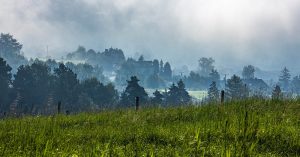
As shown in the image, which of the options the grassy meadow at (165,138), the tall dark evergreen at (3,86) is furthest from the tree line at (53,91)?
the grassy meadow at (165,138)

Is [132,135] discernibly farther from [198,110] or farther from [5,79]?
[5,79]

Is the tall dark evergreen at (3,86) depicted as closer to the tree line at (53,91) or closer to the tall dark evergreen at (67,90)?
the tree line at (53,91)

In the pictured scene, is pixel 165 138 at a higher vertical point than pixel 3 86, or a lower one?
lower

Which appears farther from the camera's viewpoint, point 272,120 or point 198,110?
point 198,110

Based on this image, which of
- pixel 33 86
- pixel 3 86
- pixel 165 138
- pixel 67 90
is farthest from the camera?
pixel 67 90

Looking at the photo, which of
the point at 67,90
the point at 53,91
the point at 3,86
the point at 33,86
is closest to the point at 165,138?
the point at 3,86

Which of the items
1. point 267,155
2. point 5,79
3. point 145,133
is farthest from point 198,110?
point 5,79

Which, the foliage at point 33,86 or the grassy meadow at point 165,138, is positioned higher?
the foliage at point 33,86

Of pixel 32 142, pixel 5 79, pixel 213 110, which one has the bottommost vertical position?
pixel 32 142

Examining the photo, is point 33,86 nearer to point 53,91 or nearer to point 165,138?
point 53,91

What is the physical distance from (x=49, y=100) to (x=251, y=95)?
217 ft

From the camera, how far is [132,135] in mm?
12672

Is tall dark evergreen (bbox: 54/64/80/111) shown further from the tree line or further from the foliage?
the foliage

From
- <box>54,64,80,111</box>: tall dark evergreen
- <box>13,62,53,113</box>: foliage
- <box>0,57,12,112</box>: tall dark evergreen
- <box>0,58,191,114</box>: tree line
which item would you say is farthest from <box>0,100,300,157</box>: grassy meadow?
<box>54,64,80,111</box>: tall dark evergreen
